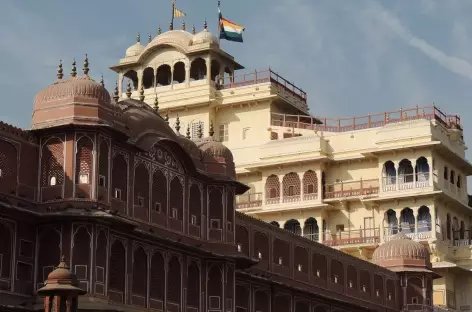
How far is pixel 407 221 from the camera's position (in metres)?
67.6

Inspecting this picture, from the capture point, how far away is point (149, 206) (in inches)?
1574

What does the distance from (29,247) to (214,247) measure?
9.35 meters

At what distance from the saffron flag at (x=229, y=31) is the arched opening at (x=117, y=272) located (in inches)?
1351

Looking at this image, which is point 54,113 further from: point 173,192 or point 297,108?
point 297,108

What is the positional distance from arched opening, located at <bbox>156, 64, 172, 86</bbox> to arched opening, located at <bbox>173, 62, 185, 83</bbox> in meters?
0.39

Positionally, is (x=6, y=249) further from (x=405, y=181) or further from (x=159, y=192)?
(x=405, y=181)

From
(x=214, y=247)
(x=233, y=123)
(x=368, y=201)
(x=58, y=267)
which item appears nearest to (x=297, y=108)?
(x=233, y=123)

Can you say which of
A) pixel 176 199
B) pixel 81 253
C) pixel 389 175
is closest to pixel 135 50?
pixel 389 175

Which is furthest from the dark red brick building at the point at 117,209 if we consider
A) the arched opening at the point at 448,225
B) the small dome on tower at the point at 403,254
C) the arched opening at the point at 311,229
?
the arched opening at the point at 448,225

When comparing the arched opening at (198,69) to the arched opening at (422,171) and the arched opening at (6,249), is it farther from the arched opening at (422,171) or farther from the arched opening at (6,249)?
the arched opening at (6,249)

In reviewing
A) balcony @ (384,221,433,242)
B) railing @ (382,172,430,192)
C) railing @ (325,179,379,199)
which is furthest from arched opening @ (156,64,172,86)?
balcony @ (384,221,433,242)

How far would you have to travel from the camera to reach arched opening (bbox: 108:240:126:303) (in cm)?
3742

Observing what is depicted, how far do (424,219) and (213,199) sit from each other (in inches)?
1029

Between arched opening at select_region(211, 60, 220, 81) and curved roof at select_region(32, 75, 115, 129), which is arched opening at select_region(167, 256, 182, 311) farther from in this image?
arched opening at select_region(211, 60, 220, 81)
